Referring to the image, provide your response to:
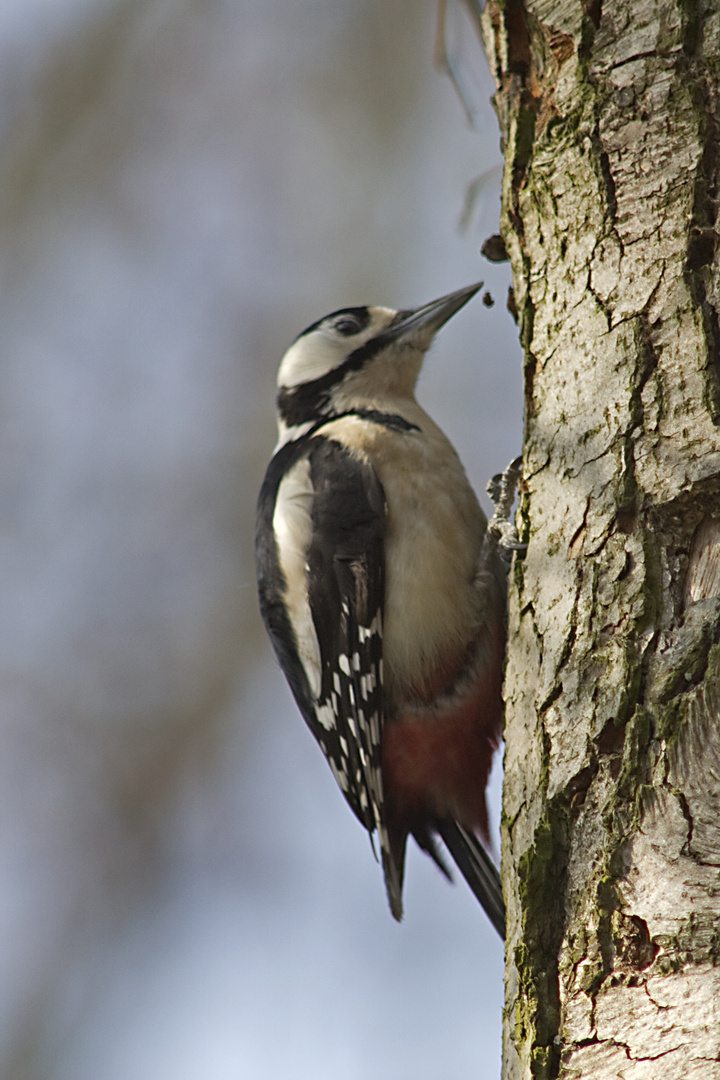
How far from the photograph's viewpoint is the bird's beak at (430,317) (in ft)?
13.0

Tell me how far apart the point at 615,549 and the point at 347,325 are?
2565 mm

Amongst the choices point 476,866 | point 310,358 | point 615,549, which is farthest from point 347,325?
point 615,549

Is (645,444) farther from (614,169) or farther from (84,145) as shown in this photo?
(84,145)

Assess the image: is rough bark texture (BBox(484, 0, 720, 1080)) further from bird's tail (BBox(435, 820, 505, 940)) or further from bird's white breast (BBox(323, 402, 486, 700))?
bird's tail (BBox(435, 820, 505, 940))

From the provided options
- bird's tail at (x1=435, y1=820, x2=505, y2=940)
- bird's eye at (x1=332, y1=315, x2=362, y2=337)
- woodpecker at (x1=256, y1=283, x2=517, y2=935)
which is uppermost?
bird's eye at (x1=332, y1=315, x2=362, y2=337)

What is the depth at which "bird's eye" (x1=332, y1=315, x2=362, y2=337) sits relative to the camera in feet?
14.1

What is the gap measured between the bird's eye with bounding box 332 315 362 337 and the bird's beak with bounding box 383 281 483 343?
0.58 ft

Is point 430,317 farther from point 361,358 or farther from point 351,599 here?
point 351,599

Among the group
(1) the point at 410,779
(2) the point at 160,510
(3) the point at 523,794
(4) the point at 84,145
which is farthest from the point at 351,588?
(4) the point at 84,145

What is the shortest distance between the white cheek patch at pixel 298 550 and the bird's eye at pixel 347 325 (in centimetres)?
84

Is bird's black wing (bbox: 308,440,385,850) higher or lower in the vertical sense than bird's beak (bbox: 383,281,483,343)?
lower

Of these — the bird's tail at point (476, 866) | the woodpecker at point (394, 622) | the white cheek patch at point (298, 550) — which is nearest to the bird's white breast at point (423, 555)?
the woodpecker at point (394, 622)

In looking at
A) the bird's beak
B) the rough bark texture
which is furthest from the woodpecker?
the rough bark texture

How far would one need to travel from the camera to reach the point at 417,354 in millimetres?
4086
